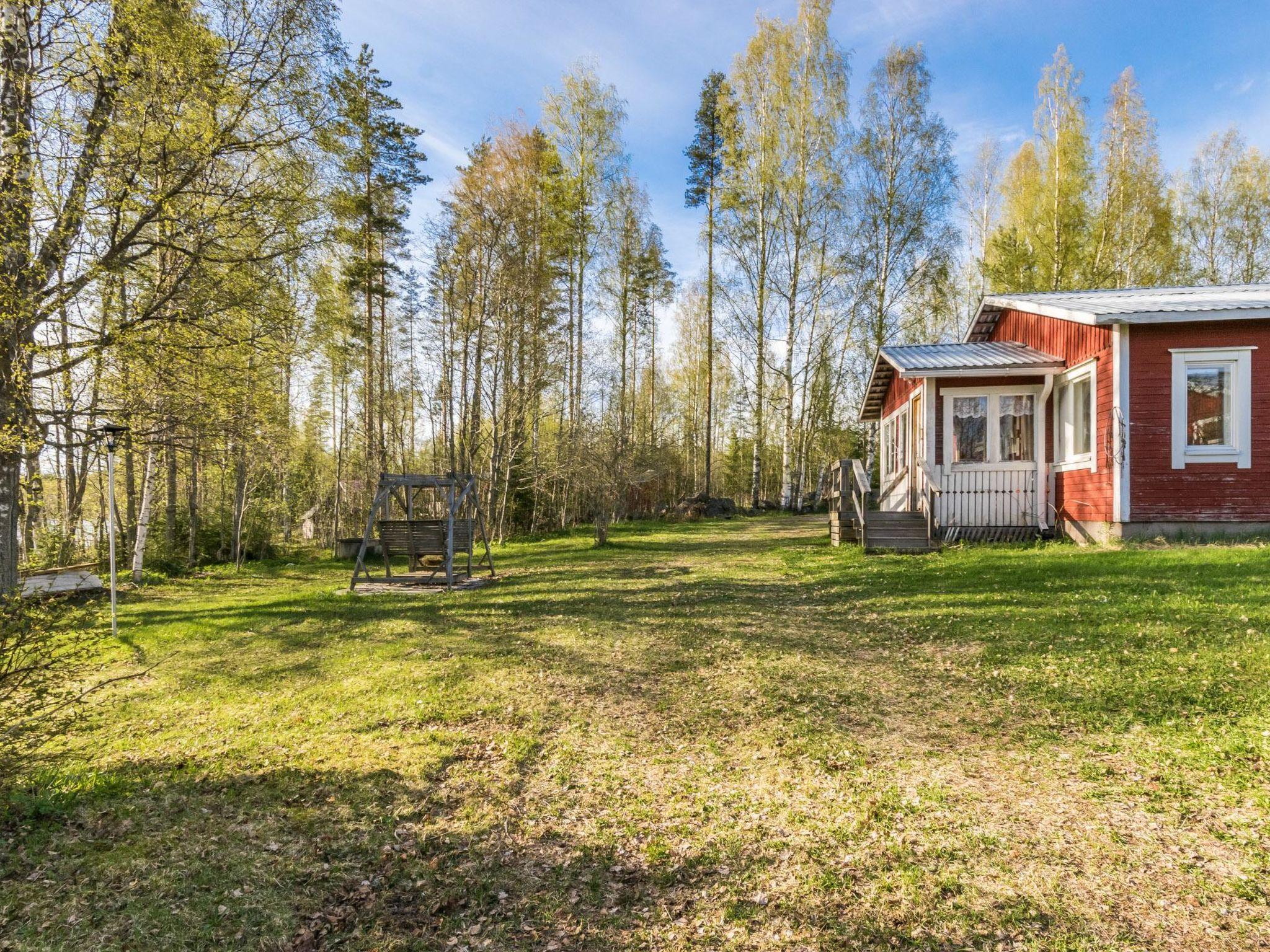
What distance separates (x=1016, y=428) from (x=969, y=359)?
1.82 meters

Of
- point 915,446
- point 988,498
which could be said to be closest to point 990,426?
point 988,498

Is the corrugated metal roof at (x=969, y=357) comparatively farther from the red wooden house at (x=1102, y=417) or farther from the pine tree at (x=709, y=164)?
the pine tree at (x=709, y=164)

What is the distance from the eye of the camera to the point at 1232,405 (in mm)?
10273

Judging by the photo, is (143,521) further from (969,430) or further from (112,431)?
(969,430)

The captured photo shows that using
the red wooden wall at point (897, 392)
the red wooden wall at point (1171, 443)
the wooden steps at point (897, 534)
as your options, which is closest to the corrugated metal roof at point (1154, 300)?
the red wooden wall at point (1171, 443)

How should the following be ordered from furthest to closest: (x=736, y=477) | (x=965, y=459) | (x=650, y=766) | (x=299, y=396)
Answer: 1. (x=736, y=477)
2. (x=299, y=396)
3. (x=965, y=459)
4. (x=650, y=766)

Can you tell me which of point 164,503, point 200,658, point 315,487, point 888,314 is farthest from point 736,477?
point 200,658

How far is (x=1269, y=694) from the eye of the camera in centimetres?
451

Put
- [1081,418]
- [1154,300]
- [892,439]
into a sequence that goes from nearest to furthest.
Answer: [1154,300]
[1081,418]
[892,439]

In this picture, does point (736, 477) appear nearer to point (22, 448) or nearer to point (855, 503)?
point (855, 503)

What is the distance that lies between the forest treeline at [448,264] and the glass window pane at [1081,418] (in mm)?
10821

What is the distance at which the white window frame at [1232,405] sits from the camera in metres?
10.1

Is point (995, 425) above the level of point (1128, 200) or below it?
below

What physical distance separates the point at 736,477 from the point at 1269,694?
104 ft
